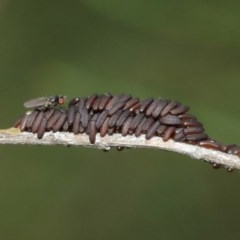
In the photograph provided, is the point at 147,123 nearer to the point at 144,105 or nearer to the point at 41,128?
the point at 144,105

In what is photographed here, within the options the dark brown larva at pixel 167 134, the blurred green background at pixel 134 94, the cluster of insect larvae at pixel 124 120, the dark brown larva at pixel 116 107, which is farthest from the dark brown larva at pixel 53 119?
the blurred green background at pixel 134 94

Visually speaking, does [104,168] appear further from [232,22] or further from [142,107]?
[142,107]

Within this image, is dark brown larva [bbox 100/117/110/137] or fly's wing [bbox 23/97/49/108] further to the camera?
fly's wing [bbox 23/97/49/108]

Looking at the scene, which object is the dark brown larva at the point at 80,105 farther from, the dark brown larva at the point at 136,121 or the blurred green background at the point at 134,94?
the blurred green background at the point at 134,94

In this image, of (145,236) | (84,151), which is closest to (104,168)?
(84,151)

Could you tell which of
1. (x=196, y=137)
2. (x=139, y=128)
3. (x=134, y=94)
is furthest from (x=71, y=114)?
(x=134, y=94)

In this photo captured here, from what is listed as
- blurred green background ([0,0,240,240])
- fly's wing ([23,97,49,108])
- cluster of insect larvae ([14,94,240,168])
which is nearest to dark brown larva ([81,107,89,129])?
cluster of insect larvae ([14,94,240,168])

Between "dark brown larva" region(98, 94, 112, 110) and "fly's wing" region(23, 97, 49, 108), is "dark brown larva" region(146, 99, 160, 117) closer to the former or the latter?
"dark brown larva" region(98, 94, 112, 110)
